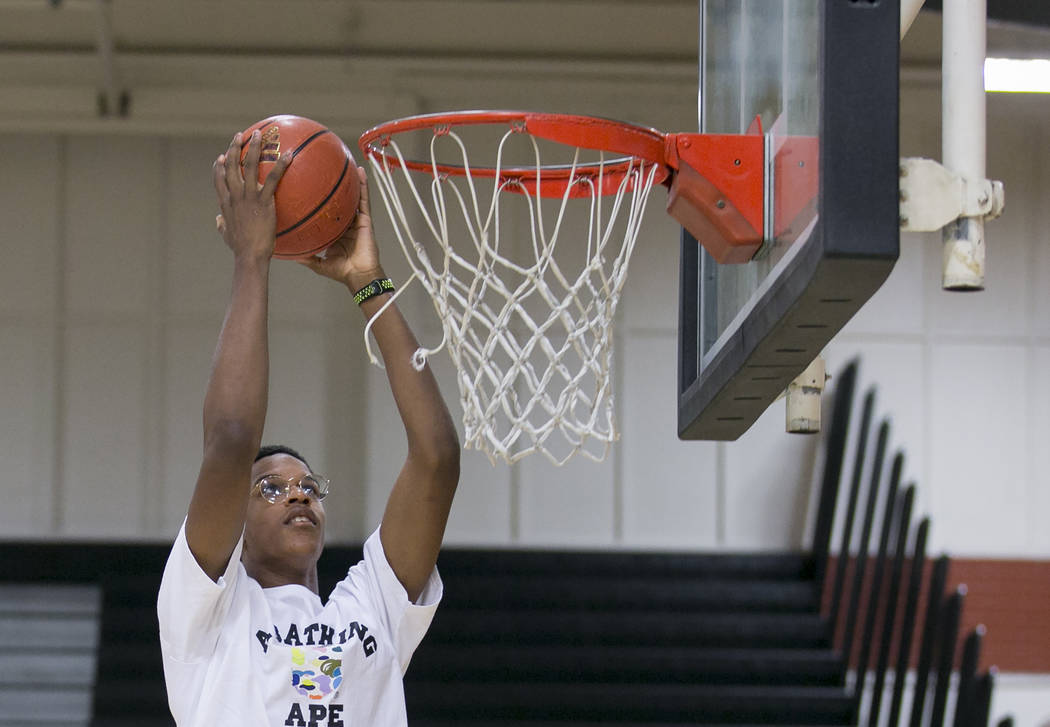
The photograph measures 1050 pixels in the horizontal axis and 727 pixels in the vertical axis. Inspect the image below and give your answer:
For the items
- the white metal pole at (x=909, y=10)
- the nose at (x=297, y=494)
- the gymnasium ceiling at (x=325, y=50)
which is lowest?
the nose at (x=297, y=494)

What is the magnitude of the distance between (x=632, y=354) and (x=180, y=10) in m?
3.28

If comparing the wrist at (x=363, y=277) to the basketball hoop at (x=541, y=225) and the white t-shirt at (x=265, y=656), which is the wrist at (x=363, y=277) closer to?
the basketball hoop at (x=541, y=225)

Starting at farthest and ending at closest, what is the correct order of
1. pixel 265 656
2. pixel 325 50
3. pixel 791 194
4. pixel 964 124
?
pixel 325 50 < pixel 265 656 < pixel 791 194 < pixel 964 124

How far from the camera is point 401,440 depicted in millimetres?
8680

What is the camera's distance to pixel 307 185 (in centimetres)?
266

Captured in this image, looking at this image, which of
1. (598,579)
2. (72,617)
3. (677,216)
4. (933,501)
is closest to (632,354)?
(598,579)

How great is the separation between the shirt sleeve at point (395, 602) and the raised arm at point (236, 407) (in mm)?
349

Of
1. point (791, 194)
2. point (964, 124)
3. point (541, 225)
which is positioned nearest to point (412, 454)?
point (541, 225)

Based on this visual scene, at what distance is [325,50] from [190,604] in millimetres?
6513

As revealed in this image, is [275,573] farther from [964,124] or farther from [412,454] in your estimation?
[964,124]

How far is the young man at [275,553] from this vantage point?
2.49 m

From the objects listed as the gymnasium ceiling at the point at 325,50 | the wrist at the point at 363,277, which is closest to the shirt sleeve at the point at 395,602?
the wrist at the point at 363,277

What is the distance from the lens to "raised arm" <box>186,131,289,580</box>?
8.04 feet

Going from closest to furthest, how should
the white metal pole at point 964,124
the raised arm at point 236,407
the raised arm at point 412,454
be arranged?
1. the white metal pole at point 964,124
2. the raised arm at point 236,407
3. the raised arm at point 412,454
